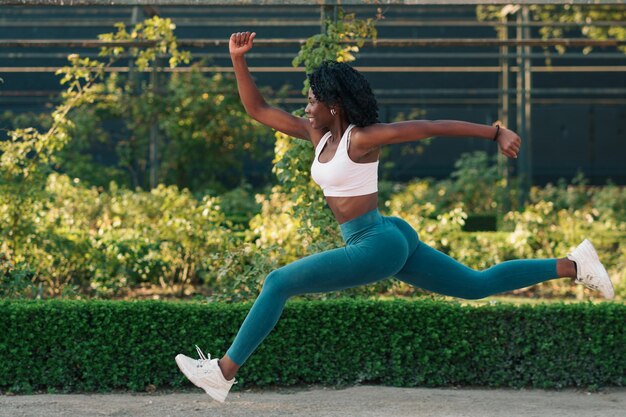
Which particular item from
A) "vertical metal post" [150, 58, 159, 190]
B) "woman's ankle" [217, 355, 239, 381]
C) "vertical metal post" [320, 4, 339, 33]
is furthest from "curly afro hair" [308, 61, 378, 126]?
"vertical metal post" [150, 58, 159, 190]

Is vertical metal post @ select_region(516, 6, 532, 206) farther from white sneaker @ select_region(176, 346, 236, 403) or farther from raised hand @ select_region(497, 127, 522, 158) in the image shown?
white sneaker @ select_region(176, 346, 236, 403)

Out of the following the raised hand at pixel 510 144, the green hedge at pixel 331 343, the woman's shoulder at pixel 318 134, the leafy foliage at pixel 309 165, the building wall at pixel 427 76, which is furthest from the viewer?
the building wall at pixel 427 76

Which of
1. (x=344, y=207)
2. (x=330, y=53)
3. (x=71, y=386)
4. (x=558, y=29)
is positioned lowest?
(x=71, y=386)

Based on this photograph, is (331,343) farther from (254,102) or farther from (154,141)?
(154,141)

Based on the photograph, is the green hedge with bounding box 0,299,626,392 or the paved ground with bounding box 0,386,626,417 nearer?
the paved ground with bounding box 0,386,626,417

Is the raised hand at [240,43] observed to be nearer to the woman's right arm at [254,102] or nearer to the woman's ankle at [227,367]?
the woman's right arm at [254,102]

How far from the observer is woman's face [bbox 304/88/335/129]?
3.96 meters

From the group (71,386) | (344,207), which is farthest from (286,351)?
(344,207)

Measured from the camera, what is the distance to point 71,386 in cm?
587

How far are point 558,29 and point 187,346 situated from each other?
11191mm

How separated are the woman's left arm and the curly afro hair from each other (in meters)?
0.09

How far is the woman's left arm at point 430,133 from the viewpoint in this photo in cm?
371

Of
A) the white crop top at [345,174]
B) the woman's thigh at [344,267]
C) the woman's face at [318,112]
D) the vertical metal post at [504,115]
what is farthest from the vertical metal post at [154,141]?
the woman's thigh at [344,267]

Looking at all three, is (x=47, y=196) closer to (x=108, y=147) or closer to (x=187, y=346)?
(x=187, y=346)
